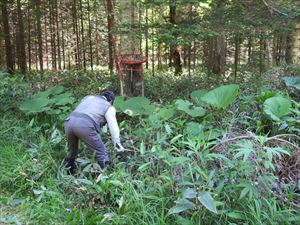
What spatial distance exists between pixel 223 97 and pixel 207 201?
269cm

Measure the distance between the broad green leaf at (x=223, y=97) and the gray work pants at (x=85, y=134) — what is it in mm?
1927

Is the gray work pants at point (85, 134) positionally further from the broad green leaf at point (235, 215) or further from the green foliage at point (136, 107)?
the broad green leaf at point (235, 215)

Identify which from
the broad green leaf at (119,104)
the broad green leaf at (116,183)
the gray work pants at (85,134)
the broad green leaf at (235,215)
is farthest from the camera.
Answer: the broad green leaf at (119,104)

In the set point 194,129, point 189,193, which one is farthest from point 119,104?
point 189,193

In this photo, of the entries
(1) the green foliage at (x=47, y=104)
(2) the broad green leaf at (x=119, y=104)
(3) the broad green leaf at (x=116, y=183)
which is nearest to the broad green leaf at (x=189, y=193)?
(3) the broad green leaf at (x=116, y=183)

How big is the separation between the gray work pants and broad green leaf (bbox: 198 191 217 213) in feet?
6.35

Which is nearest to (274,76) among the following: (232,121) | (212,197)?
(232,121)

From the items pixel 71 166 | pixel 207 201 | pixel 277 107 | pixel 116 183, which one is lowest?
pixel 71 166

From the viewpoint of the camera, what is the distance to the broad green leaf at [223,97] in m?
5.32

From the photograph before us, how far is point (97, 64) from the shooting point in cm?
1850

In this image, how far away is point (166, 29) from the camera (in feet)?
22.8

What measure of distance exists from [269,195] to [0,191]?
339 cm

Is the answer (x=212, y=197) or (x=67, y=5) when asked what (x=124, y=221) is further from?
(x=67, y=5)

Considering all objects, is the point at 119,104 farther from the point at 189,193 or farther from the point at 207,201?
the point at 207,201
